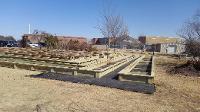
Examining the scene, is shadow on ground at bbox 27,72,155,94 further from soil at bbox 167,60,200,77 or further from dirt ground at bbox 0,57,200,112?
soil at bbox 167,60,200,77

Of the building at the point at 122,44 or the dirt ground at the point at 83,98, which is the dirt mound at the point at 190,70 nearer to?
the dirt ground at the point at 83,98

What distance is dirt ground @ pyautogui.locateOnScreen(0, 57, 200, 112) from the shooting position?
7.69m

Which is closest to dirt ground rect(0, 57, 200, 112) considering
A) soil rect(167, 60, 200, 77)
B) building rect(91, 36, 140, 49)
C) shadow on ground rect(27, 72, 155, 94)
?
shadow on ground rect(27, 72, 155, 94)

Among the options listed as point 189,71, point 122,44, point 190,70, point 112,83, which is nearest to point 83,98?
point 112,83

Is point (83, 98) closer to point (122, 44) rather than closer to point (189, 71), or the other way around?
point (189, 71)

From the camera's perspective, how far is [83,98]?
8.83 m

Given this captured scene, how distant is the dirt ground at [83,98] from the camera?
7693mm

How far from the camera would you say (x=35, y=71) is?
14.9 m

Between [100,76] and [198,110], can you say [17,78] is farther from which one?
[198,110]

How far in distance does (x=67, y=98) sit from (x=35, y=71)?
660cm

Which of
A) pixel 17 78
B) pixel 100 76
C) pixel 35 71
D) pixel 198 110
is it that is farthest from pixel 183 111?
pixel 35 71

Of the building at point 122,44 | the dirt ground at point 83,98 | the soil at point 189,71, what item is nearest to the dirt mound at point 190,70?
the soil at point 189,71

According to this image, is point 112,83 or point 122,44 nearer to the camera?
point 112,83

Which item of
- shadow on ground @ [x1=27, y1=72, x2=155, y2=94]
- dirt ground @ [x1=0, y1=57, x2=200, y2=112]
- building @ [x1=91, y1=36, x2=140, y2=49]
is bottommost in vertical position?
dirt ground @ [x1=0, y1=57, x2=200, y2=112]
